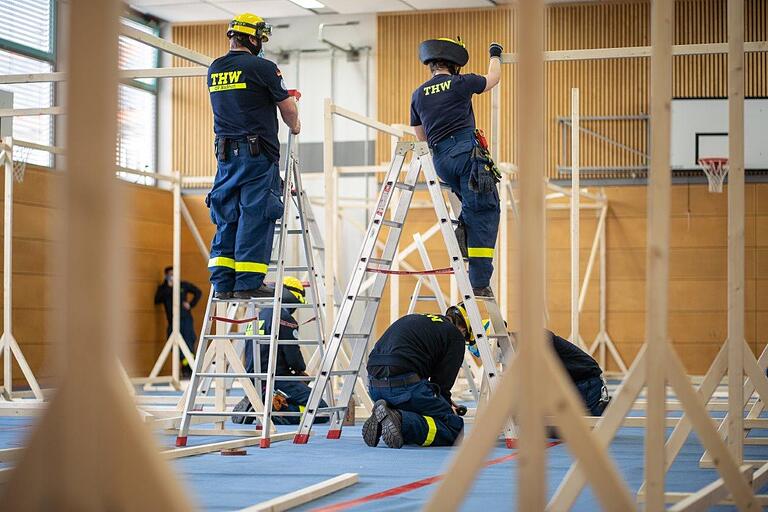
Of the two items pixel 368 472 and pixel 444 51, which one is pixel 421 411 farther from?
pixel 444 51

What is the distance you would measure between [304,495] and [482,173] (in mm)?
3070

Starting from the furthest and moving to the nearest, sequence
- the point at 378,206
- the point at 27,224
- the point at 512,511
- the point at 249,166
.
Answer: the point at 27,224, the point at 378,206, the point at 249,166, the point at 512,511

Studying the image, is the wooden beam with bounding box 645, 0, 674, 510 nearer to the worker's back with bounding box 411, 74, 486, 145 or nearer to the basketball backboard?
the worker's back with bounding box 411, 74, 486, 145

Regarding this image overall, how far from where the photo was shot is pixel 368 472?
5523 mm

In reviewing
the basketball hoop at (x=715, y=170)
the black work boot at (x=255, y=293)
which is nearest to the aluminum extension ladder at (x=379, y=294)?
the black work boot at (x=255, y=293)

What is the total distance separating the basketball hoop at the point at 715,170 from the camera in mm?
15727

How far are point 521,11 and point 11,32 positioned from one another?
13.7 metres

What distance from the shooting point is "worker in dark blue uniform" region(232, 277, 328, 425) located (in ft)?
27.7

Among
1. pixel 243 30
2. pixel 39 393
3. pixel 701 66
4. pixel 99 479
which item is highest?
pixel 701 66

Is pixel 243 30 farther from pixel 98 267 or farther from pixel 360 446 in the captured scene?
pixel 98 267

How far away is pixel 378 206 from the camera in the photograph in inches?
285

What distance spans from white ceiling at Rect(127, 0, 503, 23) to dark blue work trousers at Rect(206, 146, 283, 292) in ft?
37.3

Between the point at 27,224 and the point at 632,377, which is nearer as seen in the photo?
the point at 632,377

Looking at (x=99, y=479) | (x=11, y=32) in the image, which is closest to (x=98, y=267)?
(x=99, y=479)
